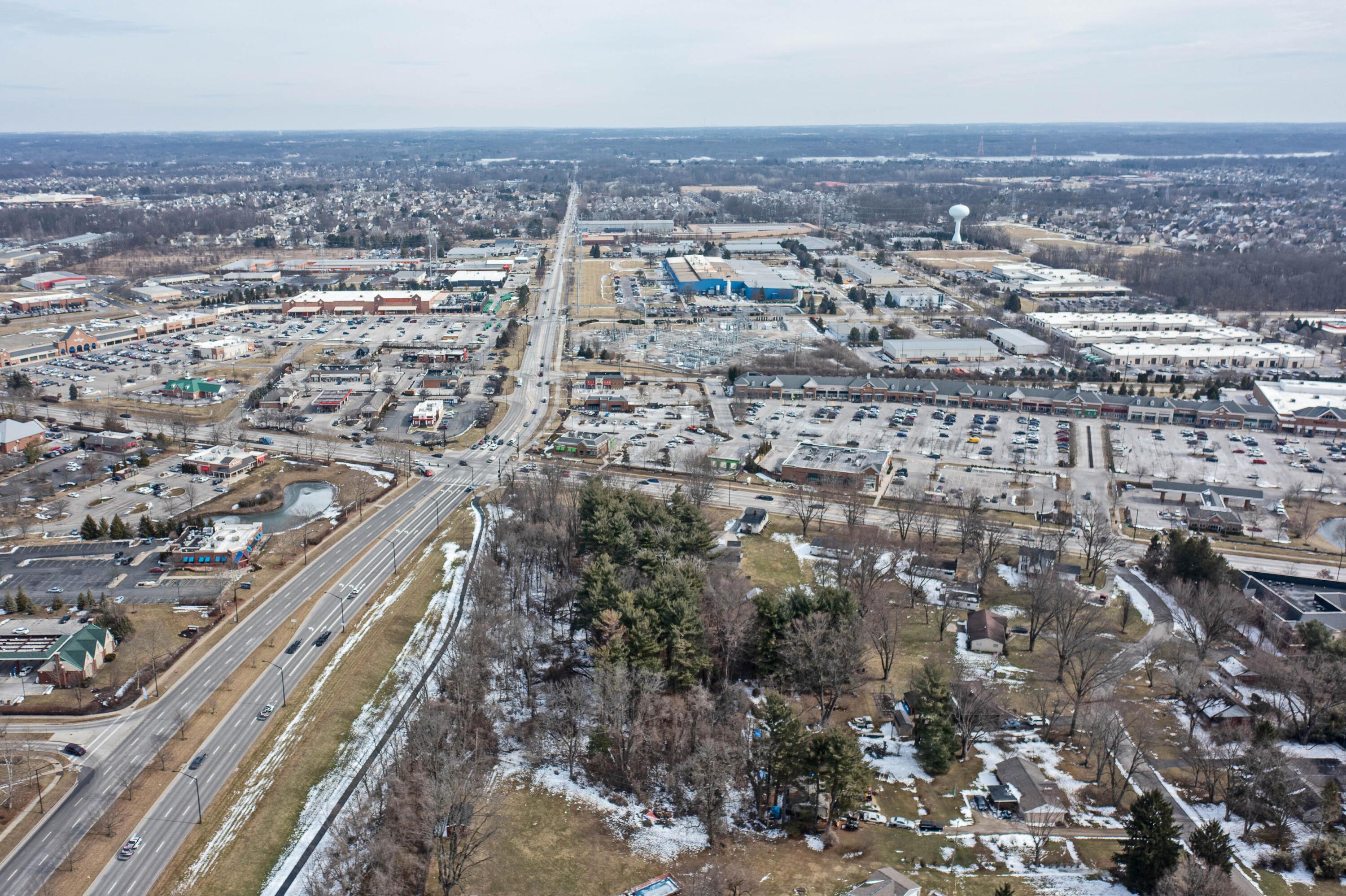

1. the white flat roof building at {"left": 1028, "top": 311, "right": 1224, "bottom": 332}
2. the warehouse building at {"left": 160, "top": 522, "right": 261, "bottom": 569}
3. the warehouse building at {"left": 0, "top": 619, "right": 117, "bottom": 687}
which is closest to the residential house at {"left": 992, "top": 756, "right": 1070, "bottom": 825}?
the warehouse building at {"left": 0, "top": 619, "right": 117, "bottom": 687}

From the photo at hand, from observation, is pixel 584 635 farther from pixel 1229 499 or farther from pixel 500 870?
pixel 1229 499

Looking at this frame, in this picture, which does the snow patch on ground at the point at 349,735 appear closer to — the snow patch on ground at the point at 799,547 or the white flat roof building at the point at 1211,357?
the snow patch on ground at the point at 799,547

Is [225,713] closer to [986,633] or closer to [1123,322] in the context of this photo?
[986,633]

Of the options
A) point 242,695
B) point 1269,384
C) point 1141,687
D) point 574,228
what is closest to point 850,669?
point 1141,687

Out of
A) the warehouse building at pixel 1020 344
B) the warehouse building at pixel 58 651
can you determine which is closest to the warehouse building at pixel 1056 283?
the warehouse building at pixel 1020 344

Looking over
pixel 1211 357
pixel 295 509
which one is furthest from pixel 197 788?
pixel 1211 357

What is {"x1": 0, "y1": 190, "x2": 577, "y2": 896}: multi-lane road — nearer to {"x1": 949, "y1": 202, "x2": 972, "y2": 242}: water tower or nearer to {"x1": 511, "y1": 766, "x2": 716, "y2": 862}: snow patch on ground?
{"x1": 511, "y1": 766, "x2": 716, "y2": 862}: snow patch on ground

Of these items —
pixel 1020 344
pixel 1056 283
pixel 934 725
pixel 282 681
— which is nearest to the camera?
pixel 934 725
